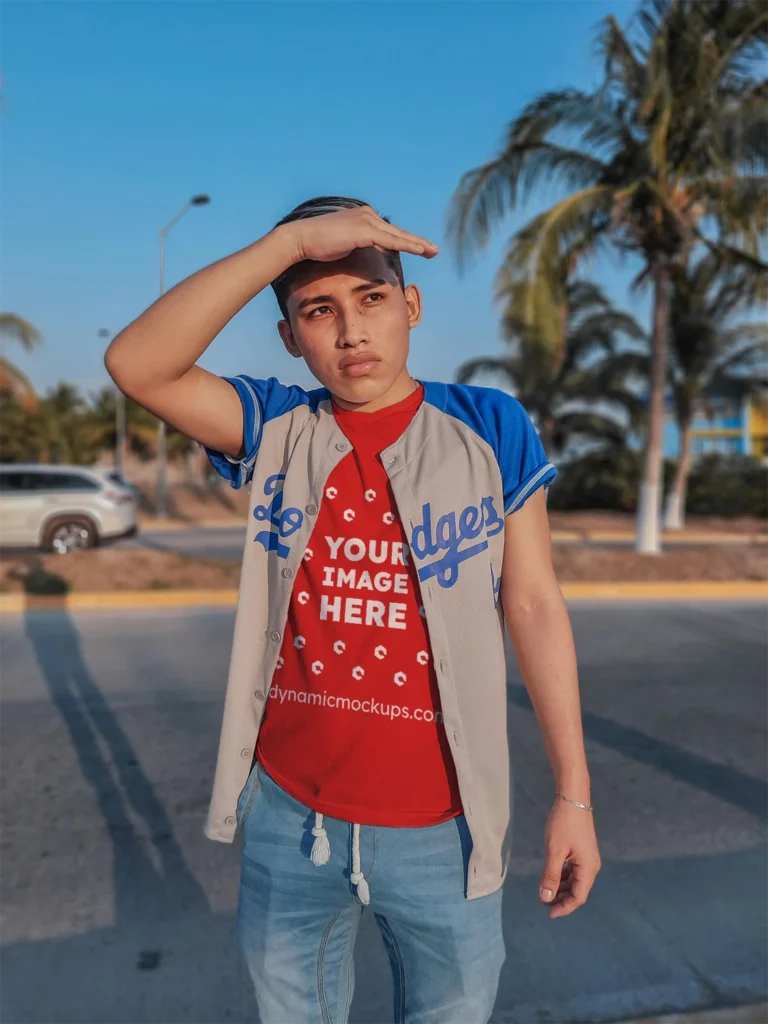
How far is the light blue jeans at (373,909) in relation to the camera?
4.56 feet

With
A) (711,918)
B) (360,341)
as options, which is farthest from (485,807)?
Result: (711,918)

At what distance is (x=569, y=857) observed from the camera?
1.45m

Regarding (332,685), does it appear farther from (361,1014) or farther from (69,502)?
(69,502)

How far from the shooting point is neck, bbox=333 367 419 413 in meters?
1.52

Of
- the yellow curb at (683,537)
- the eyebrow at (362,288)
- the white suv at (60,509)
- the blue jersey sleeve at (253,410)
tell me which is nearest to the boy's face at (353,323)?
the eyebrow at (362,288)

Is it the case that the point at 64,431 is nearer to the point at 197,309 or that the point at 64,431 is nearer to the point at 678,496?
the point at 678,496

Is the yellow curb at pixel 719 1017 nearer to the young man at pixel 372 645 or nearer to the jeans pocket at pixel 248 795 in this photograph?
the young man at pixel 372 645

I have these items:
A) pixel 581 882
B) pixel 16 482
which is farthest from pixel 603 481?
pixel 581 882

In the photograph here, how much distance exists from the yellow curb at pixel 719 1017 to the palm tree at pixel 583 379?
16402 millimetres

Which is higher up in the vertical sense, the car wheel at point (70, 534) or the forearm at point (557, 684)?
the forearm at point (557, 684)

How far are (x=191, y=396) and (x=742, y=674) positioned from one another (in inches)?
239

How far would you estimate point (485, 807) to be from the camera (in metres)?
1.41

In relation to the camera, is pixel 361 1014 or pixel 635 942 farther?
pixel 635 942

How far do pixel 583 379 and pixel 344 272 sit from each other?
2290 centimetres
